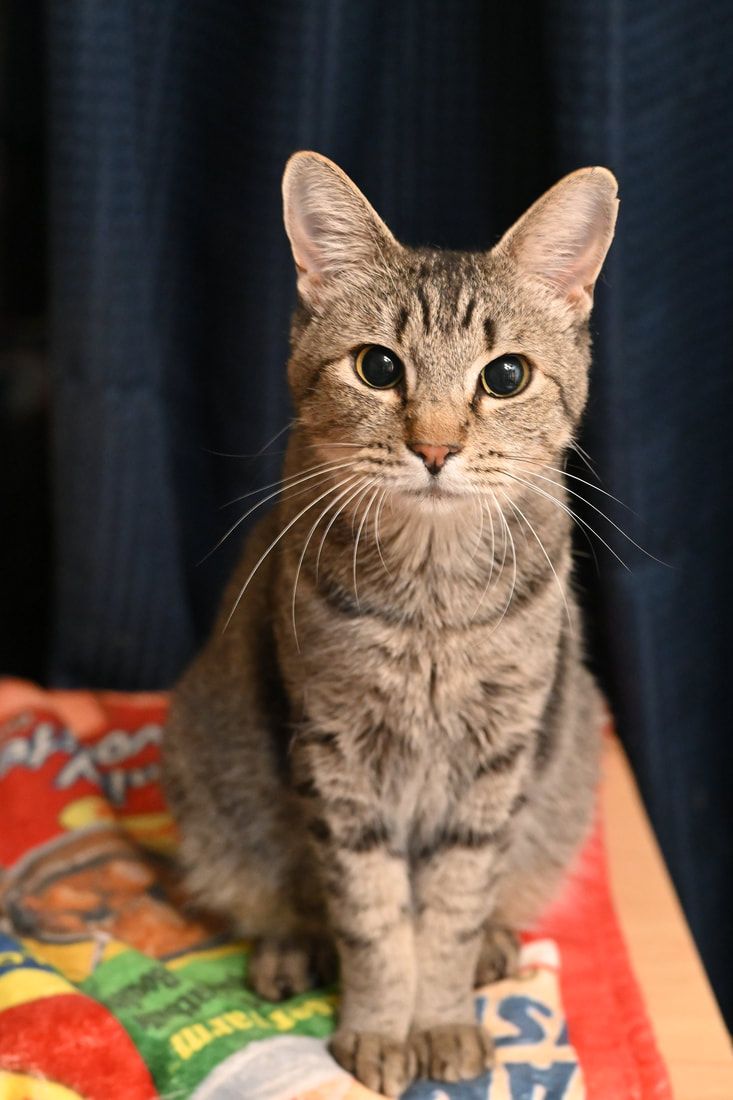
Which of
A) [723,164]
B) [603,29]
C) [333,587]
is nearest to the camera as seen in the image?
[333,587]

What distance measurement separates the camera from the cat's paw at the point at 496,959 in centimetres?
123

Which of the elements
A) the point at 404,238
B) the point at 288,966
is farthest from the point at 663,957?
the point at 404,238

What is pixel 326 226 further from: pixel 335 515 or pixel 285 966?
pixel 285 966

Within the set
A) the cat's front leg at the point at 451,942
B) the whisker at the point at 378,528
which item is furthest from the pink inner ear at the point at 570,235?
the cat's front leg at the point at 451,942

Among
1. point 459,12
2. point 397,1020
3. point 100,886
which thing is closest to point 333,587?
point 397,1020

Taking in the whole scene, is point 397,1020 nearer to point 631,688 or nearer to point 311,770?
point 311,770

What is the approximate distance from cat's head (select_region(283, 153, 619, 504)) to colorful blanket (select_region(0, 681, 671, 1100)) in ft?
1.80

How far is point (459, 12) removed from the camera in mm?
1565

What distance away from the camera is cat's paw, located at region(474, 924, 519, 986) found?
123 cm

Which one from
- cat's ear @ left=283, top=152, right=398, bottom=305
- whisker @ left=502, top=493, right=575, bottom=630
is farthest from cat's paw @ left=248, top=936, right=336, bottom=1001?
cat's ear @ left=283, top=152, right=398, bottom=305

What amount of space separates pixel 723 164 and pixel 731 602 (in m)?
0.60

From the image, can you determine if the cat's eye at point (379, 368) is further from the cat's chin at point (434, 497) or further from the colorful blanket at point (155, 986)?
the colorful blanket at point (155, 986)

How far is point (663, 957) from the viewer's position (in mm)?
1283

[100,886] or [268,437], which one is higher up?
[268,437]
